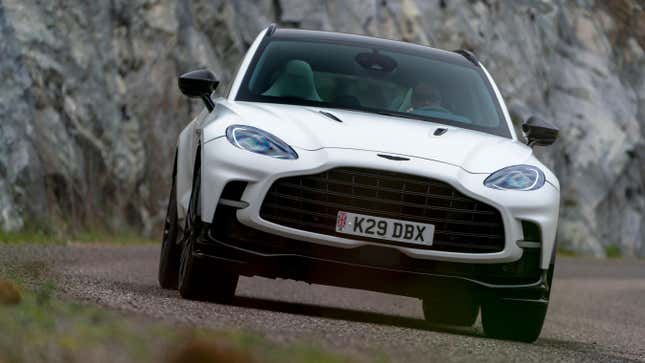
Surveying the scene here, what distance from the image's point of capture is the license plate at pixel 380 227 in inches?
301

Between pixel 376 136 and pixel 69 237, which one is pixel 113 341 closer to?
pixel 376 136

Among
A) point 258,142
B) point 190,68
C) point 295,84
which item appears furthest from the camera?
point 190,68

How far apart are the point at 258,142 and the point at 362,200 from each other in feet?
2.07

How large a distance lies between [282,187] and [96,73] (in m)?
15.4

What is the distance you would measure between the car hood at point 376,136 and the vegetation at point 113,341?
2301mm

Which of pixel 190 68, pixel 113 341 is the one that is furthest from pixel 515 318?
pixel 190 68

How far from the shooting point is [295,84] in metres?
8.95

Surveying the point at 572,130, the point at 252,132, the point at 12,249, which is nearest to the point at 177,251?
the point at 252,132

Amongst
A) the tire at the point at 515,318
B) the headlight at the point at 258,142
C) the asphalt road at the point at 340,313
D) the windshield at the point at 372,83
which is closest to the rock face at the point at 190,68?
the asphalt road at the point at 340,313

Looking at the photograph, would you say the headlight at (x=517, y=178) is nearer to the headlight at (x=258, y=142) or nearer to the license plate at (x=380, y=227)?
the license plate at (x=380, y=227)

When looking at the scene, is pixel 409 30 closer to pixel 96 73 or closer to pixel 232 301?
pixel 96 73

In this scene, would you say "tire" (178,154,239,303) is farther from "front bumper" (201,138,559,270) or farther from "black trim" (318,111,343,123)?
"black trim" (318,111,343,123)

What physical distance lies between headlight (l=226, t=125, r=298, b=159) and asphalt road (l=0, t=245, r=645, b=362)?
2.66ft

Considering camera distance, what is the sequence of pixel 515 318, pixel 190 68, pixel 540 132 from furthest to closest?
pixel 190 68 → pixel 540 132 → pixel 515 318
